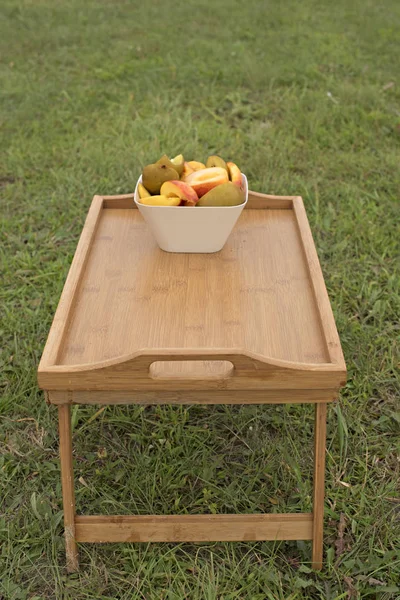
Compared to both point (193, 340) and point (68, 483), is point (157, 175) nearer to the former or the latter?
point (193, 340)

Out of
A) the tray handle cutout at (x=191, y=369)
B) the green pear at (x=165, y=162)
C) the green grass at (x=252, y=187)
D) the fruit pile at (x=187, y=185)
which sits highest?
the green pear at (x=165, y=162)

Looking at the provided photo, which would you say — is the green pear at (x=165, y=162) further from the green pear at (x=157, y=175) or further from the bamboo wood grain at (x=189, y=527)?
the bamboo wood grain at (x=189, y=527)

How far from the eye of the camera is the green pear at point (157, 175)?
2486 mm

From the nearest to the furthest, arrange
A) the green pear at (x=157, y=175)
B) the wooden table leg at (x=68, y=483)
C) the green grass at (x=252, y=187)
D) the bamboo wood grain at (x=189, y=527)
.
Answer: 1. the wooden table leg at (x=68, y=483)
2. the bamboo wood grain at (x=189, y=527)
3. the green grass at (x=252, y=187)
4. the green pear at (x=157, y=175)

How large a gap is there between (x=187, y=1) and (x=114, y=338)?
654 centimetres

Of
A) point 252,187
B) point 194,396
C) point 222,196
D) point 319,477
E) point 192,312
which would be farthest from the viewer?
point 252,187

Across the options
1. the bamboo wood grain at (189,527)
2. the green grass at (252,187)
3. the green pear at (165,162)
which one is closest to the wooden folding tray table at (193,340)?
the bamboo wood grain at (189,527)

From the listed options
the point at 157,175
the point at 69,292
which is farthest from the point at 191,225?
the point at 69,292

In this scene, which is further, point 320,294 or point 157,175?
point 157,175

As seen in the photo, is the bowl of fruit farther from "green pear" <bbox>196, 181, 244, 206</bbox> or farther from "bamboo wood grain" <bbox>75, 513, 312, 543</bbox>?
"bamboo wood grain" <bbox>75, 513, 312, 543</bbox>

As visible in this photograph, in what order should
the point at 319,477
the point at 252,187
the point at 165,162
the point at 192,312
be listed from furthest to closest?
the point at 252,187 → the point at 165,162 → the point at 192,312 → the point at 319,477

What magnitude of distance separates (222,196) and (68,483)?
1.02 metres

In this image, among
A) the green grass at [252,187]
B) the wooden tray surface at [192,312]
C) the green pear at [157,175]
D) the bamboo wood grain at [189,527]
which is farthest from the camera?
the green pear at [157,175]

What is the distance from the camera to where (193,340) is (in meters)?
2.12
